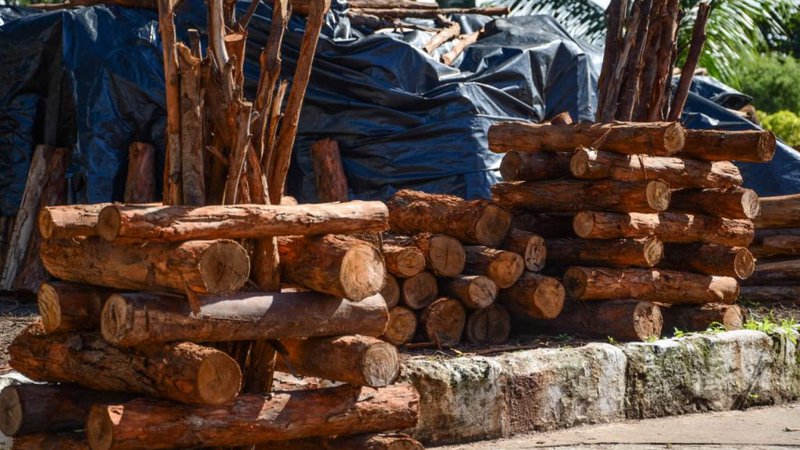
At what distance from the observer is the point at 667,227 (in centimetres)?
877

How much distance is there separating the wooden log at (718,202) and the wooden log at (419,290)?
2436 millimetres

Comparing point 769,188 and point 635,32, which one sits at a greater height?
point 635,32

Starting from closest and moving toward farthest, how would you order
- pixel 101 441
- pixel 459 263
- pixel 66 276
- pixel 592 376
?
pixel 101 441 < pixel 66 276 < pixel 592 376 < pixel 459 263

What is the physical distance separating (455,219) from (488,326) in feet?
2.69

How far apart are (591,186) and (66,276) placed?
174 inches

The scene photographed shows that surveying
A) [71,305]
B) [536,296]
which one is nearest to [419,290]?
[536,296]

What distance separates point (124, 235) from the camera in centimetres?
471

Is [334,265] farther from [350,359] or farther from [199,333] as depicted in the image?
[199,333]

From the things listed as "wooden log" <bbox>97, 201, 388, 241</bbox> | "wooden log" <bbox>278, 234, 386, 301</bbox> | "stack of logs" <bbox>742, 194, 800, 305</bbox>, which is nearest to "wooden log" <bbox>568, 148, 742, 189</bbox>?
"stack of logs" <bbox>742, 194, 800, 305</bbox>

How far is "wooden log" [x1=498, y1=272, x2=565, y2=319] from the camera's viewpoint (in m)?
8.12

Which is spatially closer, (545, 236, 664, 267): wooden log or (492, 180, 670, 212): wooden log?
(492, 180, 670, 212): wooden log

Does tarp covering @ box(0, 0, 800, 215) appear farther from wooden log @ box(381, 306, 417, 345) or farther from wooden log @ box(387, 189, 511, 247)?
wooden log @ box(381, 306, 417, 345)

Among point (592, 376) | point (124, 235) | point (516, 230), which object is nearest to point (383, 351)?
point (124, 235)

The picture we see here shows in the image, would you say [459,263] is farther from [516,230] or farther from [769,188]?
[769,188]
